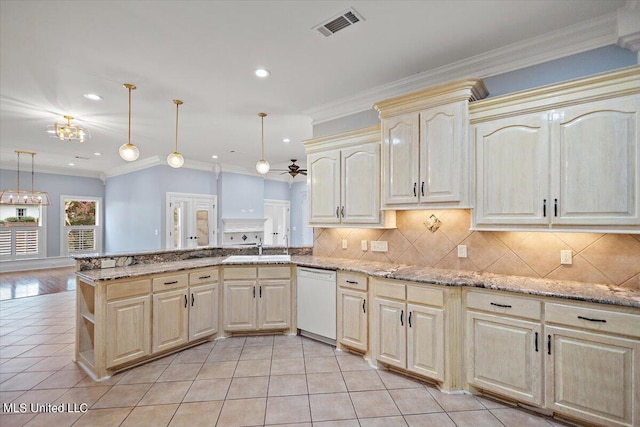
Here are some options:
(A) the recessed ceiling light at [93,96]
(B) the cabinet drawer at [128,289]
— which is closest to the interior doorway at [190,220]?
(A) the recessed ceiling light at [93,96]

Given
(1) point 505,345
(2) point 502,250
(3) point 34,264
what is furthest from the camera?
(3) point 34,264

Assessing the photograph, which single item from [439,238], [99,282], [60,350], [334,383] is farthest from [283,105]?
[60,350]

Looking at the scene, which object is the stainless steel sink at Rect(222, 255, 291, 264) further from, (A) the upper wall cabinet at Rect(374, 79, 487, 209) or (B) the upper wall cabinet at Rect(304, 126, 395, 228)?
(A) the upper wall cabinet at Rect(374, 79, 487, 209)

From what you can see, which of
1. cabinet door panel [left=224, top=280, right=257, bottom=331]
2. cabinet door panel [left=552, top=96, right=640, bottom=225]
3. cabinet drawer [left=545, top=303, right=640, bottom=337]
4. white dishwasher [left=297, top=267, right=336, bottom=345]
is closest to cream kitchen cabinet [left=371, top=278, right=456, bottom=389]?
white dishwasher [left=297, top=267, right=336, bottom=345]

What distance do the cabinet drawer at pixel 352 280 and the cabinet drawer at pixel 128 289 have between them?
74.8 inches

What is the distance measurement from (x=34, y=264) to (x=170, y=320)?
26.3 ft

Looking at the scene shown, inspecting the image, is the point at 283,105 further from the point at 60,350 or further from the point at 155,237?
the point at 155,237

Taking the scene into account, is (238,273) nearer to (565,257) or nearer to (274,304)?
(274,304)

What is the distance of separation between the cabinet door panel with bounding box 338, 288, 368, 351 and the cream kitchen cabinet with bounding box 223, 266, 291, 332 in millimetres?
745

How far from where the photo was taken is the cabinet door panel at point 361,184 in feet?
→ 10.8

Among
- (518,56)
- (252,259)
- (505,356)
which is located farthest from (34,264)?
(518,56)

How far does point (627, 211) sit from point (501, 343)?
1239 mm

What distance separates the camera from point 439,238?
312 cm

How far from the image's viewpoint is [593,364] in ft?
6.43
